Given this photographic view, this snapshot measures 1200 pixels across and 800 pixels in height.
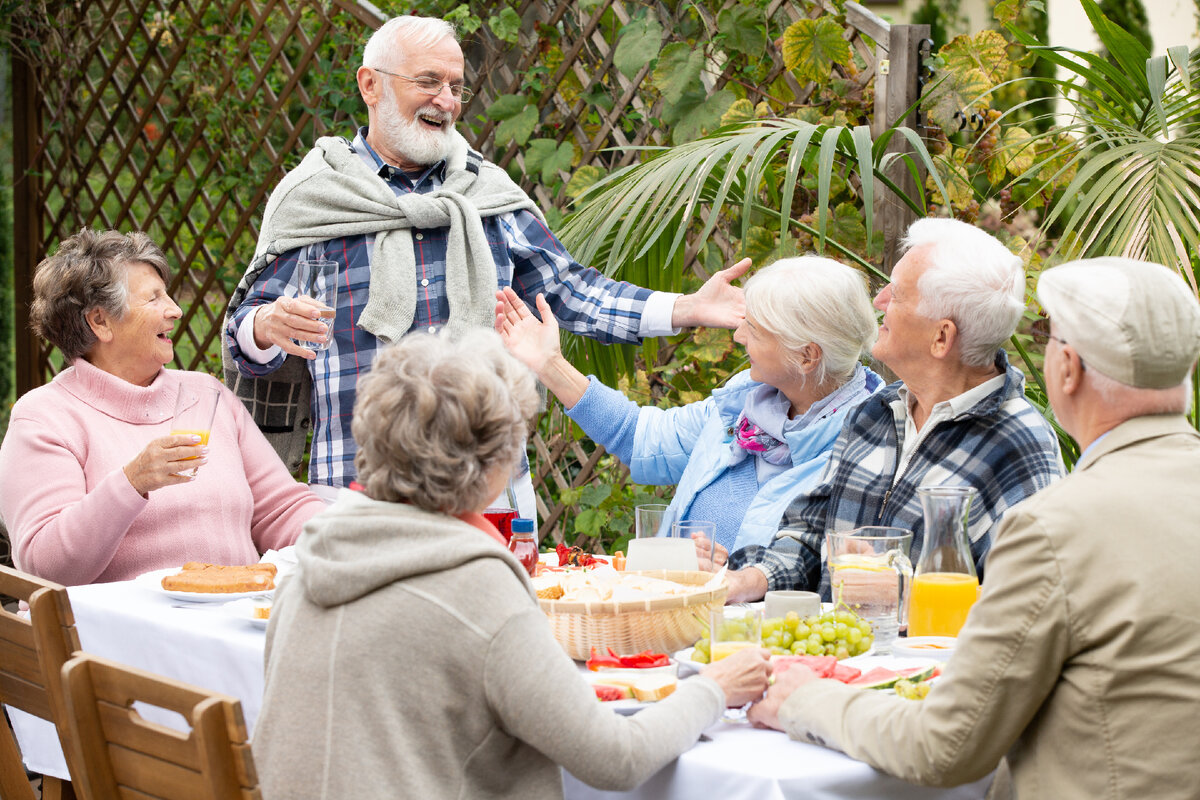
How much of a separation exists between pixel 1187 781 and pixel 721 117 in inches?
95.8

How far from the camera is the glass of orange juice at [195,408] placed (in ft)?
8.50

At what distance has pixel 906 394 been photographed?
2199 mm

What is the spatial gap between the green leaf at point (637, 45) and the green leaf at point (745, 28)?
212mm

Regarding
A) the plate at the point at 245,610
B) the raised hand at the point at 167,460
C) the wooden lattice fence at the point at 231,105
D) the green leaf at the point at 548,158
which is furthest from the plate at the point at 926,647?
the green leaf at the point at 548,158

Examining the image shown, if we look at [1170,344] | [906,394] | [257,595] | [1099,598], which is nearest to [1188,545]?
[1099,598]

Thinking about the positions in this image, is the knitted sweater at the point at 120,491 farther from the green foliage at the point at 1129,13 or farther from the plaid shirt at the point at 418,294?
the green foliage at the point at 1129,13

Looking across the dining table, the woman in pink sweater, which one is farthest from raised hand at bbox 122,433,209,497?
the dining table

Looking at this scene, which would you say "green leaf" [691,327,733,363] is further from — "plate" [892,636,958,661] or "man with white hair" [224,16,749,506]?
"plate" [892,636,958,661]

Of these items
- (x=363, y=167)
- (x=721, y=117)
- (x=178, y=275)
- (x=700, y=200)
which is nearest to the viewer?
(x=363, y=167)

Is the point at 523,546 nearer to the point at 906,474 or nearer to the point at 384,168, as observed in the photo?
the point at 906,474

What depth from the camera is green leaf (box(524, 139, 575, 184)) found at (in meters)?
3.79

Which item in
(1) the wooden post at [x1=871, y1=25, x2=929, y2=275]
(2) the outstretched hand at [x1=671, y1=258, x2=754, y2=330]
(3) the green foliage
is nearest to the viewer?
(2) the outstretched hand at [x1=671, y1=258, x2=754, y2=330]

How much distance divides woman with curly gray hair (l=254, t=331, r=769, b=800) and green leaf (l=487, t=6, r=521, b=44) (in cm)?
271

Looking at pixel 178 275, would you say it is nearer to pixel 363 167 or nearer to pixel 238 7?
pixel 238 7
